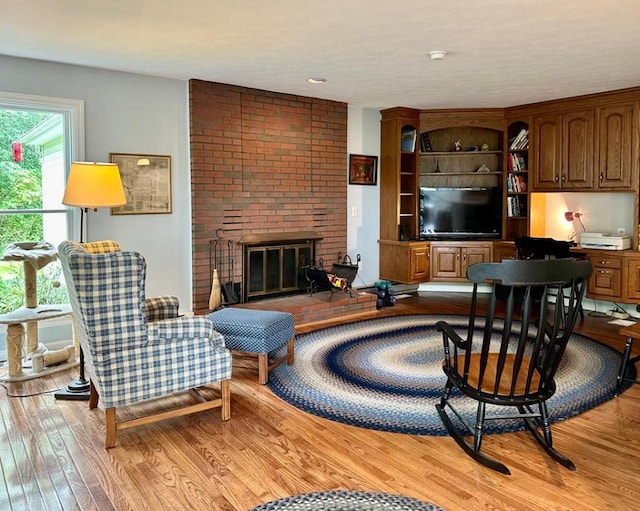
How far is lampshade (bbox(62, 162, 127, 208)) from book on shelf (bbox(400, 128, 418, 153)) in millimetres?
4147

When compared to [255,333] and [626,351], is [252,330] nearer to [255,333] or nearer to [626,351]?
[255,333]

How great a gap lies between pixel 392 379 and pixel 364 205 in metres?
3.46

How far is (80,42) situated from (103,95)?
34.3 inches

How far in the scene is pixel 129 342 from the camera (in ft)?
9.05

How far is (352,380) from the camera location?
3.76m

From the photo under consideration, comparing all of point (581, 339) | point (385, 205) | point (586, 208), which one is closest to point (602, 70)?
point (586, 208)

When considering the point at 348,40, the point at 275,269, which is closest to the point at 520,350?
the point at 348,40

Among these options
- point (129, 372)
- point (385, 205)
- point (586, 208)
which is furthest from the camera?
point (385, 205)

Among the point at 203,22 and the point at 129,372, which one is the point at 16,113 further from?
the point at 129,372

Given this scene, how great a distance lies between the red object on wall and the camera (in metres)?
4.38

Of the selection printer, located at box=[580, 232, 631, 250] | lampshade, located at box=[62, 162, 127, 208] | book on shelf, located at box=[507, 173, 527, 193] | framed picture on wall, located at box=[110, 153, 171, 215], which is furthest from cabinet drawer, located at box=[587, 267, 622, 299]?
lampshade, located at box=[62, 162, 127, 208]

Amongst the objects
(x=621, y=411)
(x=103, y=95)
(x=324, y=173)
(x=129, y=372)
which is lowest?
(x=621, y=411)

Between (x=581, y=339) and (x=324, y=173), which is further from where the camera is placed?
(x=324, y=173)

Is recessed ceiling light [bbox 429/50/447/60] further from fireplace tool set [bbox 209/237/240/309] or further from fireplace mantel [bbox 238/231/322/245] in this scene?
fireplace tool set [bbox 209/237/240/309]
